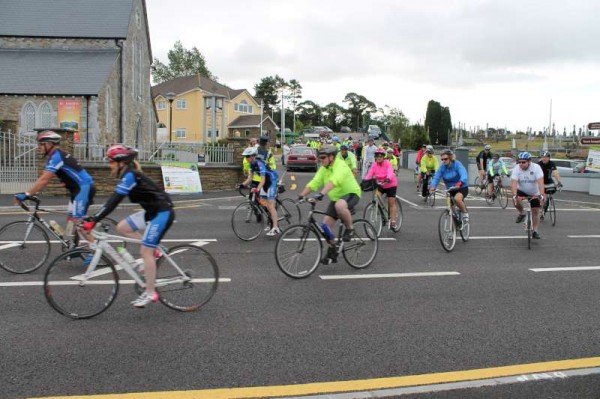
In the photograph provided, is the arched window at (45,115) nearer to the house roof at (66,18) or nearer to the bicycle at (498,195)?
the house roof at (66,18)

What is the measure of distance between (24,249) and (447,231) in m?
6.98

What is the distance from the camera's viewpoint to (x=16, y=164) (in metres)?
18.2

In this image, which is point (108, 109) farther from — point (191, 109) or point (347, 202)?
point (191, 109)

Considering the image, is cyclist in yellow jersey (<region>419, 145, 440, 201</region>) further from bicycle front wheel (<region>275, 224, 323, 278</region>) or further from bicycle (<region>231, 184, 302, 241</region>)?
bicycle front wheel (<region>275, 224, 323, 278</region>)

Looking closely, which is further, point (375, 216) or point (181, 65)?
point (181, 65)

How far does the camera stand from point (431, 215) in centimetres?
1543

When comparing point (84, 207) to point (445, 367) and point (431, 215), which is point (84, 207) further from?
point (431, 215)

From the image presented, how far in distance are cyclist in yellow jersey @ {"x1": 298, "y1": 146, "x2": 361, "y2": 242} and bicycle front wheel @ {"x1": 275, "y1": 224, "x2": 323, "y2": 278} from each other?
393 millimetres

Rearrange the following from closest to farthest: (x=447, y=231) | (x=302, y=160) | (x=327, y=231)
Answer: (x=327, y=231) → (x=447, y=231) → (x=302, y=160)

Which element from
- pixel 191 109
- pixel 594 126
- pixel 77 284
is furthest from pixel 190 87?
pixel 77 284

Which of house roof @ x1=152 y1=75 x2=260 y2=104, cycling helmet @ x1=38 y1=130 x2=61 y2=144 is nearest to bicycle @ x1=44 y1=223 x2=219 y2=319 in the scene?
cycling helmet @ x1=38 y1=130 x2=61 y2=144

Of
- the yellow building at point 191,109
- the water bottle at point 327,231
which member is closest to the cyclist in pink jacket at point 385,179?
the water bottle at point 327,231

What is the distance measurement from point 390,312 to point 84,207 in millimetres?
4538

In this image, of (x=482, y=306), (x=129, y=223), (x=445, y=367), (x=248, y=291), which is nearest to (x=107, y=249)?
(x=129, y=223)
